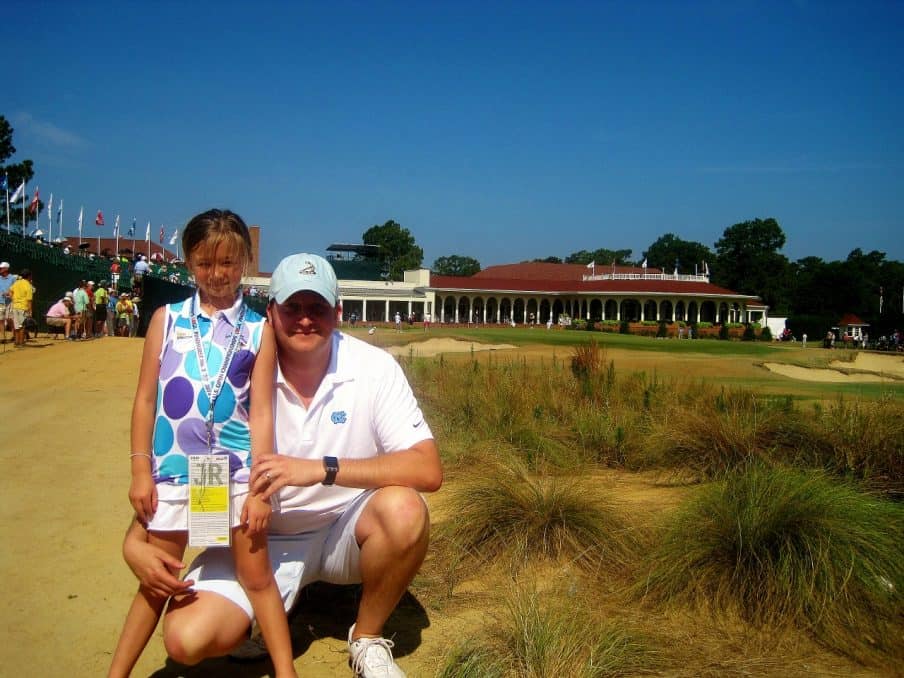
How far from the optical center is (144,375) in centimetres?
257

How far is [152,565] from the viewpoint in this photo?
2555mm

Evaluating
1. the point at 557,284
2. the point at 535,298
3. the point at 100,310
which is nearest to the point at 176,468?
the point at 100,310

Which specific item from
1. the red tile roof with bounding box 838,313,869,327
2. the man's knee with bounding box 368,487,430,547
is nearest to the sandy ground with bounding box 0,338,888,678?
the man's knee with bounding box 368,487,430,547

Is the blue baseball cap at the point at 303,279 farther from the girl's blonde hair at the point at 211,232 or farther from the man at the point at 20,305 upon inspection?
the man at the point at 20,305

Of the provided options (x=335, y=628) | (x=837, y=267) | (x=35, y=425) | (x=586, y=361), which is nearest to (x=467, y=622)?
(x=335, y=628)

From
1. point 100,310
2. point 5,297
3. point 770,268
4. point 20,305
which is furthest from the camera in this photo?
point 770,268

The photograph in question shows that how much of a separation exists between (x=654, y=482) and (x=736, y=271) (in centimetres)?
10435

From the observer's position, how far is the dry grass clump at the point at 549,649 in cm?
256

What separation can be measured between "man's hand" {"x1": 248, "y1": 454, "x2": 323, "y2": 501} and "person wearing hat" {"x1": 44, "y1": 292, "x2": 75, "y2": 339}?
1592cm

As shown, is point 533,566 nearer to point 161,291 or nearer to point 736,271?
point 161,291

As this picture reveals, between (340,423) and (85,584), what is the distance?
5.43ft

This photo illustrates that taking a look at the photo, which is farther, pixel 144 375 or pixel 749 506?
pixel 749 506

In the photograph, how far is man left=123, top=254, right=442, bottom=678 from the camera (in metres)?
2.67

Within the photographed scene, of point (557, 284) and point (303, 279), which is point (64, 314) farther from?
point (557, 284)
